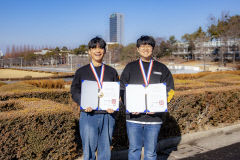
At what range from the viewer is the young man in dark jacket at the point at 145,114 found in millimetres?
3016

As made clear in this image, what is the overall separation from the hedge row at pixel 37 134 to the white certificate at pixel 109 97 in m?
0.98

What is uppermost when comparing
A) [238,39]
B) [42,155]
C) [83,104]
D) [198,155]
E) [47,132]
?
[238,39]

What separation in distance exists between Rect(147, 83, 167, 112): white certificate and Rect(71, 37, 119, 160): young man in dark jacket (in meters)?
0.48

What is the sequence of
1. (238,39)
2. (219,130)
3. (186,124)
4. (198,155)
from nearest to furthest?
(198,155) < (186,124) < (219,130) < (238,39)

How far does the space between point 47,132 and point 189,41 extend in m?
75.7

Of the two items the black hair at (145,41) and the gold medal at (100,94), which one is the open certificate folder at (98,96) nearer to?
the gold medal at (100,94)

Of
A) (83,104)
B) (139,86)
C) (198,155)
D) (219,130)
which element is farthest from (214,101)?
(83,104)

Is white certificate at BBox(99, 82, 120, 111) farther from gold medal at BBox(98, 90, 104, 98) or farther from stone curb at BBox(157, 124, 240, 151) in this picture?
stone curb at BBox(157, 124, 240, 151)

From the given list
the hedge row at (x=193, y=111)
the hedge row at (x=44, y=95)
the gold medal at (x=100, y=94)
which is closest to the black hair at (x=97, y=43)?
the gold medal at (x=100, y=94)

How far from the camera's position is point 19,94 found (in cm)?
631

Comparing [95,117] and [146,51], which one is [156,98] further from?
[95,117]

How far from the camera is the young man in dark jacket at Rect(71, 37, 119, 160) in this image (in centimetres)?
298

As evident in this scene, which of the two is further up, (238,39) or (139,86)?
(238,39)

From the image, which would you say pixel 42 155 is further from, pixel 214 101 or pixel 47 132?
pixel 214 101
